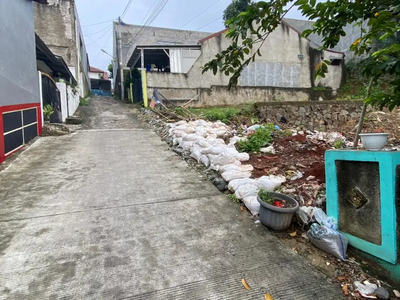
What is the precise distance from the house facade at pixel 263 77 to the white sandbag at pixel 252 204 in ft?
30.2

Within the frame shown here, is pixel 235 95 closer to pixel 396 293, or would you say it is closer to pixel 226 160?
pixel 226 160

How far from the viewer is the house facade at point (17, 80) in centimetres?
469

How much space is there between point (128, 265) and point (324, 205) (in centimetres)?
202

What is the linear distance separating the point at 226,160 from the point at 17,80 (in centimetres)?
467

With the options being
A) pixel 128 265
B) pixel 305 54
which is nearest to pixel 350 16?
pixel 128 265

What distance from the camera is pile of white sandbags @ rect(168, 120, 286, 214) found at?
10.1 ft

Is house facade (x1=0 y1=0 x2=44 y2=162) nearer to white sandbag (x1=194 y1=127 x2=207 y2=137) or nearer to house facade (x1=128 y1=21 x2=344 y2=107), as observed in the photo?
white sandbag (x1=194 y1=127 x2=207 y2=137)

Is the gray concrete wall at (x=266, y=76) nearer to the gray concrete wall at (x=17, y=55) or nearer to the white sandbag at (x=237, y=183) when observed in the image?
the gray concrete wall at (x=17, y=55)

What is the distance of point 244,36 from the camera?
5.54ft

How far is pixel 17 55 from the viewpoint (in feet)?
17.6

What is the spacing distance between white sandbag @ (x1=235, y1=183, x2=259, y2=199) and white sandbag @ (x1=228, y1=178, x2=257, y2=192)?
0.26 ft

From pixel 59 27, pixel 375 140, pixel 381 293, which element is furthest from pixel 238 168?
pixel 59 27

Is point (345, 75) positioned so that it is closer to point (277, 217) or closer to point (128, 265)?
point (277, 217)

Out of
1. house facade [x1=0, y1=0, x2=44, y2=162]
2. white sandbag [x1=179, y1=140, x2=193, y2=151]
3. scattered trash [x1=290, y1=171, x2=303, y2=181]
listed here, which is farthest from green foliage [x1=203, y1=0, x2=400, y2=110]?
house facade [x1=0, y1=0, x2=44, y2=162]
